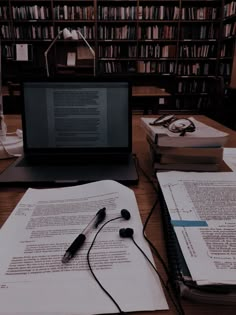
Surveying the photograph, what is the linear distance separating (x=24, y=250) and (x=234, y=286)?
302 millimetres

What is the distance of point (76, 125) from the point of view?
2.65 ft

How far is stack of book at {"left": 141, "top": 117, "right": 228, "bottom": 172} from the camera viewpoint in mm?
737

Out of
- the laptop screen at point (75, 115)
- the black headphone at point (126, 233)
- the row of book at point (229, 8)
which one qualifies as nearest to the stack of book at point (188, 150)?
the laptop screen at point (75, 115)

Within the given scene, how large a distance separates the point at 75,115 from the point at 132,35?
170 inches

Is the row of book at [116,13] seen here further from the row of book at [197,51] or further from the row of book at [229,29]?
the row of book at [229,29]

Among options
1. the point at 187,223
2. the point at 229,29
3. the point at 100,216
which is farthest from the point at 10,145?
the point at 229,29

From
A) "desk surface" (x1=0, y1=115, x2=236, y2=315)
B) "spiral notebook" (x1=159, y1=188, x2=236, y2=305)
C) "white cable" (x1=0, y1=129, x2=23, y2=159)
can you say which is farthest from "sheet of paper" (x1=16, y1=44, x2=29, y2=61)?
"spiral notebook" (x1=159, y1=188, x2=236, y2=305)

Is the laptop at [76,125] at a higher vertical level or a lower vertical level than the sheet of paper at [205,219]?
higher

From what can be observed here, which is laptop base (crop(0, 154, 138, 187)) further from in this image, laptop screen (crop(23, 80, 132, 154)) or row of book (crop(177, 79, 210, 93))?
row of book (crop(177, 79, 210, 93))

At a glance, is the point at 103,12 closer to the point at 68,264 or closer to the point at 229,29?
the point at 229,29

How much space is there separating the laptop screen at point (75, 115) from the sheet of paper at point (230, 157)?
0.30 metres

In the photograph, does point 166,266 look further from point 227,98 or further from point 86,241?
point 227,98

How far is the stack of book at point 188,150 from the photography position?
0.74 meters

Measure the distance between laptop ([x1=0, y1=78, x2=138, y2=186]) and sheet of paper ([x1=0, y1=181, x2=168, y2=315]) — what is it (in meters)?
0.24
